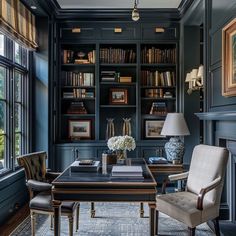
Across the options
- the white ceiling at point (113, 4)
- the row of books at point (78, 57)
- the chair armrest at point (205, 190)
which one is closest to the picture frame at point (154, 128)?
the row of books at point (78, 57)

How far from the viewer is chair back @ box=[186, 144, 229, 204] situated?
2988mm

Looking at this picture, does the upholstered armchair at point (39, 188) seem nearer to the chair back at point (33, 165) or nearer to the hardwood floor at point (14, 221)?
the chair back at point (33, 165)

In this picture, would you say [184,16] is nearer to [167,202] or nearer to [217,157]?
[217,157]

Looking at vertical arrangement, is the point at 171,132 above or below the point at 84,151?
above

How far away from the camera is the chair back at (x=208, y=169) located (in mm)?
2988

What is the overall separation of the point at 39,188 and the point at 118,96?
2827 mm

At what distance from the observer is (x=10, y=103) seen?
407cm

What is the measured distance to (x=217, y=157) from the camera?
3.05 metres

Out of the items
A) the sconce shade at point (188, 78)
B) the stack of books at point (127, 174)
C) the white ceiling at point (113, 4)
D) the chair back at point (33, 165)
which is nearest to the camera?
the stack of books at point (127, 174)

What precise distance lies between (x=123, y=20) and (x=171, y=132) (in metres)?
2.21

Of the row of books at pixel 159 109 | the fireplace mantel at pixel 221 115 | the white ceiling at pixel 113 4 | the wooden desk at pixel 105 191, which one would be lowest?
the wooden desk at pixel 105 191

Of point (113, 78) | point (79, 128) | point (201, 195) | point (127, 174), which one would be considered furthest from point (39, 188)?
point (113, 78)

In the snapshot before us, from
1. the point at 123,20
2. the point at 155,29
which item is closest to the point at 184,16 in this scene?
the point at 155,29

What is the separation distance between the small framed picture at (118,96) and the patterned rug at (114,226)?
2.04 meters
